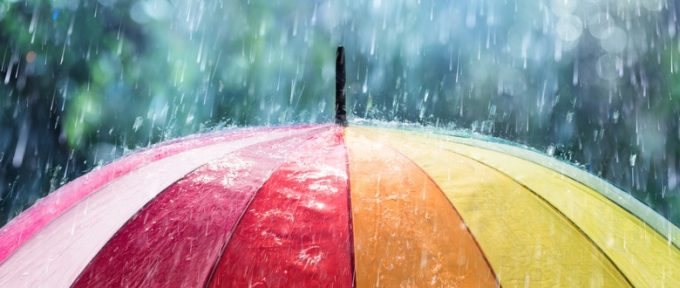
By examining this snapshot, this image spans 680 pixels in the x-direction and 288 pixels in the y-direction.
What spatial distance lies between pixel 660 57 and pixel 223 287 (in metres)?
8.97

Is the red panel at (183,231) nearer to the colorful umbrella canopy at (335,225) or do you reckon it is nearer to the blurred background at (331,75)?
the colorful umbrella canopy at (335,225)

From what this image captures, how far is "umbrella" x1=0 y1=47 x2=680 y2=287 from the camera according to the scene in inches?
59.6

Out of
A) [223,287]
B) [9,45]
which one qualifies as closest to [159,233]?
[223,287]

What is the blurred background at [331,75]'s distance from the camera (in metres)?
7.76

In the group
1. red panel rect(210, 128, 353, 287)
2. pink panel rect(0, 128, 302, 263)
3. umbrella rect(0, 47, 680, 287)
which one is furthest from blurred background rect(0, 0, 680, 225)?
red panel rect(210, 128, 353, 287)

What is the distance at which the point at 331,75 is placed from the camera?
32.7 feet

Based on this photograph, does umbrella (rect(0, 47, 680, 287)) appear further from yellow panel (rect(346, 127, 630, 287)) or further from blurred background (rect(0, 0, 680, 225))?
blurred background (rect(0, 0, 680, 225))

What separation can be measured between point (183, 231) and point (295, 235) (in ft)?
1.06

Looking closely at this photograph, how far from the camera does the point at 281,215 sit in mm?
1648

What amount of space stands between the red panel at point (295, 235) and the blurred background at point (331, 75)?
6356 mm

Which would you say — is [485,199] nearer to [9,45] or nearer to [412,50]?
[9,45]

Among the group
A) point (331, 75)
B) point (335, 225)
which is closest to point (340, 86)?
point (335, 225)

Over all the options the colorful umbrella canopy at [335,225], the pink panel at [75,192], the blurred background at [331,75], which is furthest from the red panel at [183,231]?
the blurred background at [331,75]

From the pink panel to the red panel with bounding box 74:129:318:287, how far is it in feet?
1.12
